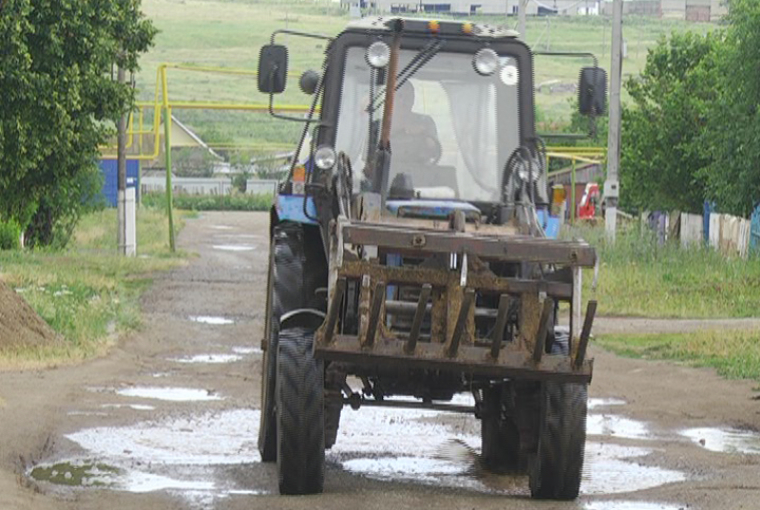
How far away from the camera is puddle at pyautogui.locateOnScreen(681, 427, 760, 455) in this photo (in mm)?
13938

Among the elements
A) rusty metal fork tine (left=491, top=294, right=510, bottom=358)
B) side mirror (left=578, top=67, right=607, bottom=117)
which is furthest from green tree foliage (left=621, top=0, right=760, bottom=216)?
rusty metal fork tine (left=491, top=294, right=510, bottom=358)

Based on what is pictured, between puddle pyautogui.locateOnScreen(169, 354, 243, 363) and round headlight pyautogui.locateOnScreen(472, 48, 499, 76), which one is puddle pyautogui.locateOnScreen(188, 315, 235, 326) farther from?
round headlight pyautogui.locateOnScreen(472, 48, 499, 76)

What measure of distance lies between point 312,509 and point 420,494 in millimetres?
1069

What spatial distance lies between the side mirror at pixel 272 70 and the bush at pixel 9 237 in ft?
96.1

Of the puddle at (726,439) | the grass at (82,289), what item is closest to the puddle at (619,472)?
the puddle at (726,439)

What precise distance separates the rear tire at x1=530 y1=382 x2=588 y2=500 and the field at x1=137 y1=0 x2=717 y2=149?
108650 millimetres

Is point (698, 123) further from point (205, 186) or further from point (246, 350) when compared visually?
point (205, 186)

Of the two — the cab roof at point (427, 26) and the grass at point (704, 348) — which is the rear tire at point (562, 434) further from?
the grass at point (704, 348)

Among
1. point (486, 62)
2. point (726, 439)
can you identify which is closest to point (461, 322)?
point (486, 62)

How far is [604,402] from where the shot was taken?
56.3 feet

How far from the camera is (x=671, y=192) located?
5112 cm

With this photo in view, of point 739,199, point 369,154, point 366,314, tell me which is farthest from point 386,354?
point 739,199

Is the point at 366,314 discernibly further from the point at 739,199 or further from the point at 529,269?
the point at 739,199

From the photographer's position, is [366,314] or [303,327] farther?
[303,327]
